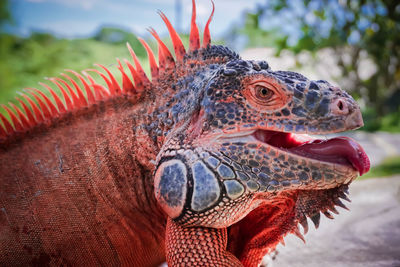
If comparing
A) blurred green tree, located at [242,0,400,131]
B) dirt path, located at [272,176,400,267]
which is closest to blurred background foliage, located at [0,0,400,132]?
blurred green tree, located at [242,0,400,131]

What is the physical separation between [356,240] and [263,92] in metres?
2.43

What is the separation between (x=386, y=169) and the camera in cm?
640

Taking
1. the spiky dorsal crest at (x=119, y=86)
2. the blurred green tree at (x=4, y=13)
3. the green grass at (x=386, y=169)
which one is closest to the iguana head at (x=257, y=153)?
the spiky dorsal crest at (x=119, y=86)

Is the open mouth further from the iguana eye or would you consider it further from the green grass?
the green grass

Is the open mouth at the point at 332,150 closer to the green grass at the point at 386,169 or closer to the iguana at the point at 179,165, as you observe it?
the iguana at the point at 179,165

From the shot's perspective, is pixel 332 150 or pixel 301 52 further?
pixel 301 52

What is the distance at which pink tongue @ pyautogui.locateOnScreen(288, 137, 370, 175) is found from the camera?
1.78 meters

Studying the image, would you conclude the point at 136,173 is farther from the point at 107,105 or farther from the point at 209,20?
the point at 209,20

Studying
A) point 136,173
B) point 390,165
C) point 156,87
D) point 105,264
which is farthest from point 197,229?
point 390,165

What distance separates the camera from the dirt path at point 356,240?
2955 mm

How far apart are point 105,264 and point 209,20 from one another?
198 cm

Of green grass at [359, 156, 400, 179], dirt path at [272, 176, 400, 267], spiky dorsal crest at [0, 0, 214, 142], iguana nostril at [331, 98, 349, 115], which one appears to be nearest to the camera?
iguana nostril at [331, 98, 349, 115]

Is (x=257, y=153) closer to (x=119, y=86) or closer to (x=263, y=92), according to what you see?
(x=263, y=92)

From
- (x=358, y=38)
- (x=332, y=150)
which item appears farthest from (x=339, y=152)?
(x=358, y=38)
